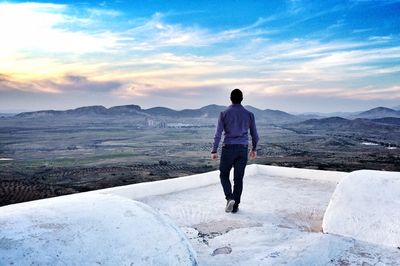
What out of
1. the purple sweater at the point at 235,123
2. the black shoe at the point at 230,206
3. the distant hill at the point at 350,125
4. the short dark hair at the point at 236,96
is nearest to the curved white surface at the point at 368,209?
the black shoe at the point at 230,206

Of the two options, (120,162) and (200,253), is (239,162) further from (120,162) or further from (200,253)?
(120,162)

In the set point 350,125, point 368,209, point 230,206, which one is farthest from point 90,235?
point 350,125

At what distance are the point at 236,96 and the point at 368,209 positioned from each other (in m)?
1.70

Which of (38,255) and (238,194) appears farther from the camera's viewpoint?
(238,194)

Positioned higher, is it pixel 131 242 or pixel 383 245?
pixel 131 242

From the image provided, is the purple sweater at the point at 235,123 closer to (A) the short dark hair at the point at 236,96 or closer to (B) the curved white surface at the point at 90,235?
(A) the short dark hair at the point at 236,96

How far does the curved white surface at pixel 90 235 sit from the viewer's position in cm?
200

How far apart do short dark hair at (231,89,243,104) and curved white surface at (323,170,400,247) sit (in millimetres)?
1347

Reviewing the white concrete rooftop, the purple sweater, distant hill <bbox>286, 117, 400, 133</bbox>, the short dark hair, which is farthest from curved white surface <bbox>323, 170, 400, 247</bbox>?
distant hill <bbox>286, 117, 400, 133</bbox>

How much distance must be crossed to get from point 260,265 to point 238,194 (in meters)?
1.67

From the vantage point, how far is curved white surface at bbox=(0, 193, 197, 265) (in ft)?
6.55

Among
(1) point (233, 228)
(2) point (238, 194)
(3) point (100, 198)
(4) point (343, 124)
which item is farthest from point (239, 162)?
(4) point (343, 124)

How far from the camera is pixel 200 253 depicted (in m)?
3.17

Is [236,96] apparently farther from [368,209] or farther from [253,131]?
[368,209]
